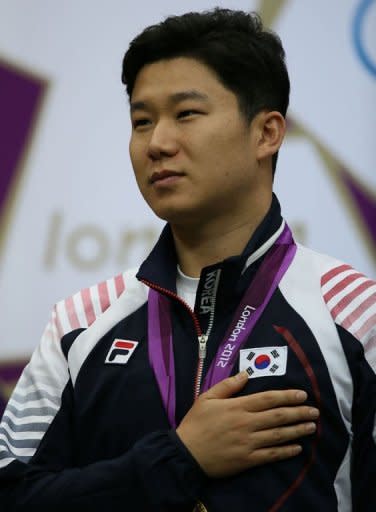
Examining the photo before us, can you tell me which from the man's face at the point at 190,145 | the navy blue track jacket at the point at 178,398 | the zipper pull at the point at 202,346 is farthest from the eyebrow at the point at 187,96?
the zipper pull at the point at 202,346

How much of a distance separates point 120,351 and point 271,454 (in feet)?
1.13

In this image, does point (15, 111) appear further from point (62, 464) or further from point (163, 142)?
point (62, 464)

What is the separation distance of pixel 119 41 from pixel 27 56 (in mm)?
290

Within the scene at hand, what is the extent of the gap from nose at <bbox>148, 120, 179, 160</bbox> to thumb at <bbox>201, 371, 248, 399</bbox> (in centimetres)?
41

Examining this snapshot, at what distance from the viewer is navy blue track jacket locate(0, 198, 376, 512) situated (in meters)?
1.44

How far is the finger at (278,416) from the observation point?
1436 mm

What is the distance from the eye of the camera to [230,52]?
1.69 metres

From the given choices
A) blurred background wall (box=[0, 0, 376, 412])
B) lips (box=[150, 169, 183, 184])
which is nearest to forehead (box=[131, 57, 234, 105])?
lips (box=[150, 169, 183, 184])

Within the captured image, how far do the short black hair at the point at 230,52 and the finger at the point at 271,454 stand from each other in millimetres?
613

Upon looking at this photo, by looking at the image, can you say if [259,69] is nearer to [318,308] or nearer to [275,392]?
[318,308]

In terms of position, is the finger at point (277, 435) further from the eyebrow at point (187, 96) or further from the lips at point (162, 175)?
the eyebrow at point (187, 96)

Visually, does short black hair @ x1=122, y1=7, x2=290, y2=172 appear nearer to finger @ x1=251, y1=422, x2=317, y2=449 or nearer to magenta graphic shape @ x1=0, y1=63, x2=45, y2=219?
finger @ x1=251, y1=422, x2=317, y2=449

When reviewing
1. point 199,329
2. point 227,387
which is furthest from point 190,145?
point 227,387

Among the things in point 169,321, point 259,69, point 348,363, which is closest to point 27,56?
point 259,69
